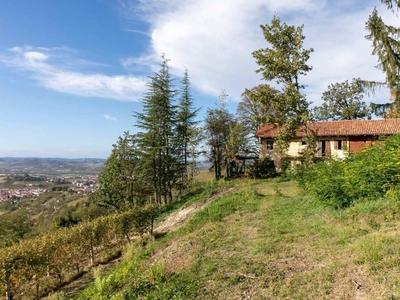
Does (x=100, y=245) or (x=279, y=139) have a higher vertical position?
(x=279, y=139)

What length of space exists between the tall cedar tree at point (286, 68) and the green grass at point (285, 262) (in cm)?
1071

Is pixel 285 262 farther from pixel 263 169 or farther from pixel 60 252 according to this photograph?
pixel 263 169

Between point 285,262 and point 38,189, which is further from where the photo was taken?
point 38,189

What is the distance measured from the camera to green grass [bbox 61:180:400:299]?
14.2 ft

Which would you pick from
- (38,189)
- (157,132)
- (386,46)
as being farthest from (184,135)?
(38,189)

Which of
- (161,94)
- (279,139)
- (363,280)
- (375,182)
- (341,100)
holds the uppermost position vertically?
(341,100)

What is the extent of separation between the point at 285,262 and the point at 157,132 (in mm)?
15721

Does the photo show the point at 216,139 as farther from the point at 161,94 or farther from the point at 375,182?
the point at 375,182

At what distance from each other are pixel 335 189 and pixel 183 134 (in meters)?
15.6

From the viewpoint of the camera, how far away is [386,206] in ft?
22.9

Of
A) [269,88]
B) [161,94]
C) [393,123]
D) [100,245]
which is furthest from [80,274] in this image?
[393,123]

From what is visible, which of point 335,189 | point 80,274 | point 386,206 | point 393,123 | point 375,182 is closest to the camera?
point 386,206

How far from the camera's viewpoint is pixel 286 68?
18359 millimetres

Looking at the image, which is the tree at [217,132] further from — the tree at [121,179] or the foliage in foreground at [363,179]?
the foliage in foreground at [363,179]
